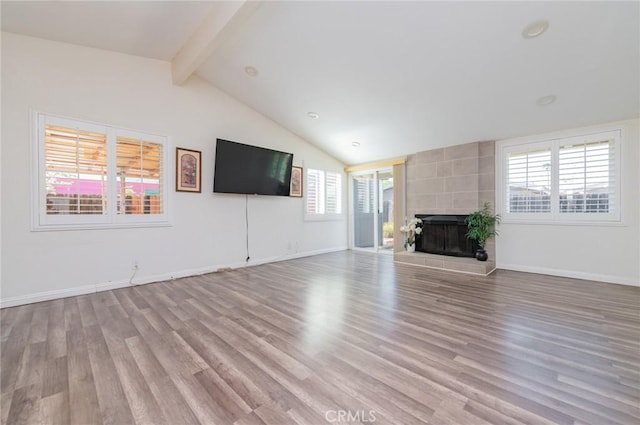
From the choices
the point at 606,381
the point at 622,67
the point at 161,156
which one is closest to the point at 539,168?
the point at 622,67

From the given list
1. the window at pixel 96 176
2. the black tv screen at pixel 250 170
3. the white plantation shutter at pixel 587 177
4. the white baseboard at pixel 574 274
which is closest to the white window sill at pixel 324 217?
the black tv screen at pixel 250 170

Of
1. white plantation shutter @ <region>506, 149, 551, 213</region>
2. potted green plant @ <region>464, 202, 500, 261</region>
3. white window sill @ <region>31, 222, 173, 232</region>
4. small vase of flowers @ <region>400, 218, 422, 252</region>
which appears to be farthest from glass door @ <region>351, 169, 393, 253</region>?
white window sill @ <region>31, 222, 173, 232</region>

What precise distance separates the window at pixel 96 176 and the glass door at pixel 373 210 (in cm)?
442

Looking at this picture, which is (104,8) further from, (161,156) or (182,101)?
(161,156)

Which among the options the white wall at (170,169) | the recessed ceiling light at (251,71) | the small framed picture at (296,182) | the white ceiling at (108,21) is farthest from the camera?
the small framed picture at (296,182)

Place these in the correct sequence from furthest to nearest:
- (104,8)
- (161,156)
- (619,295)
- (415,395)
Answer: (161,156)
(619,295)
(104,8)
(415,395)

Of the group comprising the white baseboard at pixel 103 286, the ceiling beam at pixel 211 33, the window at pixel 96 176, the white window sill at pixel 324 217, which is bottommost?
the white baseboard at pixel 103 286

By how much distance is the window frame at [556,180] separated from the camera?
143 inches

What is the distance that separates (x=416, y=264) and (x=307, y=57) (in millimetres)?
3936

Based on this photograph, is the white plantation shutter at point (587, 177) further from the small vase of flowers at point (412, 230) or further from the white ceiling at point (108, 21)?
the white ceiling at point (108, 21)

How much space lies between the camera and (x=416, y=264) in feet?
16.0

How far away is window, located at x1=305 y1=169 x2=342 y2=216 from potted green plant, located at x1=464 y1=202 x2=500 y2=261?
9.91 feet

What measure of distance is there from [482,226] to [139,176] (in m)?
5.48

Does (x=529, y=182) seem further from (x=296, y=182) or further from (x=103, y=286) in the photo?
(x=103, y=286)
